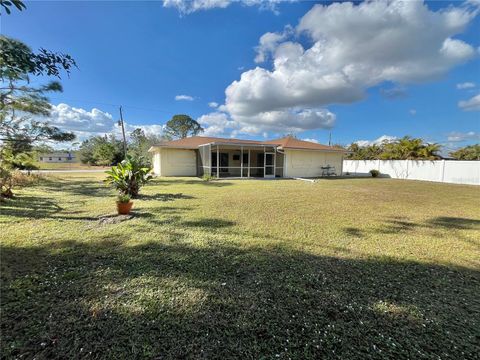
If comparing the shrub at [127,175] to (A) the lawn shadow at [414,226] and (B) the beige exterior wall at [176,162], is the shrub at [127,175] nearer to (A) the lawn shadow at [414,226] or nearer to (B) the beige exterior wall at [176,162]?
(A) the lawn shadow at [414,226]

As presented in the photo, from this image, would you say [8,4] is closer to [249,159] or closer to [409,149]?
[249,159]

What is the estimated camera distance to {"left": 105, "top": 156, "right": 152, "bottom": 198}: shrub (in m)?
7.36

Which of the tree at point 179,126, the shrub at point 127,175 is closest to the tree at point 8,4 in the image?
the shrub at point 127,175

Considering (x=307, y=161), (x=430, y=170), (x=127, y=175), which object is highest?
(x=307, y=161)

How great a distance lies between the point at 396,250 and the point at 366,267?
1.19 metres

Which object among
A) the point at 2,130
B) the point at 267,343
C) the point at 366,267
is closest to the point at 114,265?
the point at 267,343

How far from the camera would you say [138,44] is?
12.0 metres

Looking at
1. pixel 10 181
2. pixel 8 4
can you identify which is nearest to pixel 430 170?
pixel 8 4

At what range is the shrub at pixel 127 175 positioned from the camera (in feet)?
→ 24.1

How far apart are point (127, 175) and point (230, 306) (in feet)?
21.9

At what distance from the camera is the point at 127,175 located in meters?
7.66

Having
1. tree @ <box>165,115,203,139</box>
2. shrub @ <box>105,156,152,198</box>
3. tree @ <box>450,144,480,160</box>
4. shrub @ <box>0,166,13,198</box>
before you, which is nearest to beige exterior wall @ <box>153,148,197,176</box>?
shrub @ <box>105,156,152,198</box>

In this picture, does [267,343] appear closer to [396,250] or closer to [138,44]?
[396,250]

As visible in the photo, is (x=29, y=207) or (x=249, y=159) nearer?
(x=29, y=207)
